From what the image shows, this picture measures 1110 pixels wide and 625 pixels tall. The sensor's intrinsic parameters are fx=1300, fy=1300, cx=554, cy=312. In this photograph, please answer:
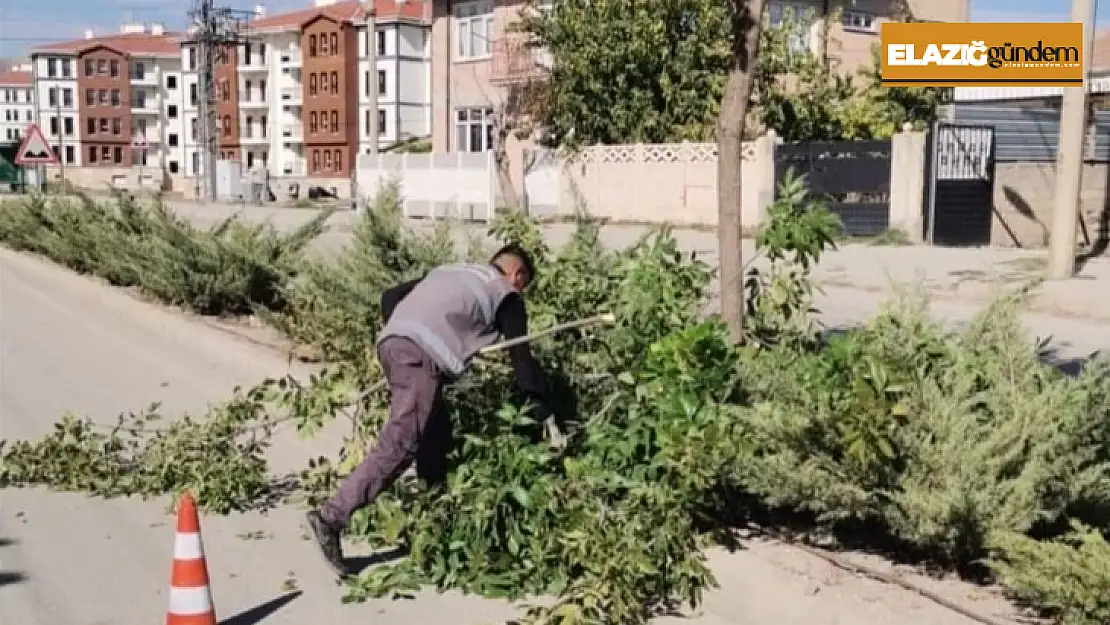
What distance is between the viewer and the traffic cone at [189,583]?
4527 mm

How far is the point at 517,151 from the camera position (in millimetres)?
33562

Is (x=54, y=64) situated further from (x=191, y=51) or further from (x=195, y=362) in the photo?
(x=195, y=362)

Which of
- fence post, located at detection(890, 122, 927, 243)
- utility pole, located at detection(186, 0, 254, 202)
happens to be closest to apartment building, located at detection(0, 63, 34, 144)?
utility pole, located at detection(186, 0, 254, 202)

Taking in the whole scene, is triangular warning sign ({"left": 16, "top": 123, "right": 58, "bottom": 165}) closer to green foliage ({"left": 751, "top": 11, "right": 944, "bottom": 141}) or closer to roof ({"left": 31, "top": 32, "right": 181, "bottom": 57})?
green foliage ({"left": 751, "top": 11, "right": 944, "bottom": 141})

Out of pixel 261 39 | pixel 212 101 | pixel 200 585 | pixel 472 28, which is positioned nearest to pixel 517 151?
pixel 472 28

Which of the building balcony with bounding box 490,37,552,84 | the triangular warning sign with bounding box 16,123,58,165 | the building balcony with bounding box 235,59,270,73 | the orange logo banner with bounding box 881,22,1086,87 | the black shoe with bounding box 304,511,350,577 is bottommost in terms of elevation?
the black shoe with bounding box 304,511,350,577

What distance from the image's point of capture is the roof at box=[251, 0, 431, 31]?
79.8 m

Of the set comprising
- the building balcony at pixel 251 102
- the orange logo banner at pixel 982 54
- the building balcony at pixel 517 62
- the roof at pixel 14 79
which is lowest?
the orange logo banner at pixel 982 54

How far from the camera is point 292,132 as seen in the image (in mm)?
89750

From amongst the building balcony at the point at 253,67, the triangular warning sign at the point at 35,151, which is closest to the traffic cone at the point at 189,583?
the triangular warning sign at the point at 35,151

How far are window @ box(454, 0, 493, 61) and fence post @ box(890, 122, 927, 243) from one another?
1972 centimetres

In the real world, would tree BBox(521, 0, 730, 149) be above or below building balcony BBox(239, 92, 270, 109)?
below

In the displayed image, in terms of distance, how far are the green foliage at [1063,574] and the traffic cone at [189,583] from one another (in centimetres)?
268

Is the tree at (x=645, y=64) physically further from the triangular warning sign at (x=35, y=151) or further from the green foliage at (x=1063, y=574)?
the green foliage at (x=1063, y=574)
